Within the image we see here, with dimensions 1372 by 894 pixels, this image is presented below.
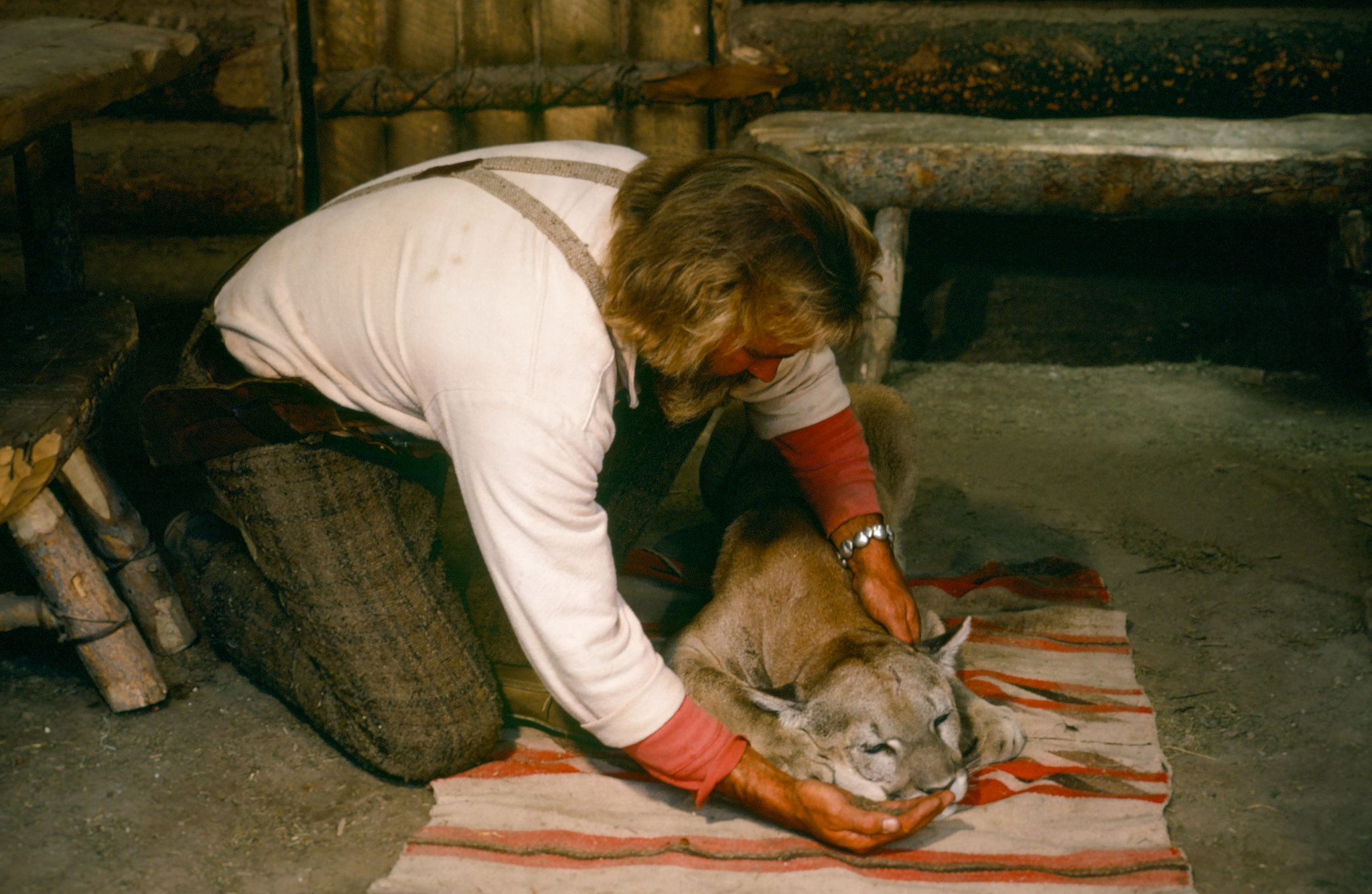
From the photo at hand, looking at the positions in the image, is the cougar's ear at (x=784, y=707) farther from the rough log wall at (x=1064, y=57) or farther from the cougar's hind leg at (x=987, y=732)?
the rough log wall at (x=1064, y=57)

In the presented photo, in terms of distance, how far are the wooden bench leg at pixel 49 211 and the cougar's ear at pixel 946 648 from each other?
3.08 m

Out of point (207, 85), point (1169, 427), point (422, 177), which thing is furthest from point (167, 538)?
point (1169, 427)

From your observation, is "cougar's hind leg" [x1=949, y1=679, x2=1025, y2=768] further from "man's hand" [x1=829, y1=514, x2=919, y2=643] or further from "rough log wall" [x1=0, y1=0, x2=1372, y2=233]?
"rough log wall" [x1=0, y1=0, x2=1372, y2=233]

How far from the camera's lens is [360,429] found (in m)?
2.76

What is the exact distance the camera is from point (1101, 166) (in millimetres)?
4879

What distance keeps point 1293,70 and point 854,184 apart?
7.20 feet

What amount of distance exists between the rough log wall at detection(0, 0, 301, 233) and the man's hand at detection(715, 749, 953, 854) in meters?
4.15

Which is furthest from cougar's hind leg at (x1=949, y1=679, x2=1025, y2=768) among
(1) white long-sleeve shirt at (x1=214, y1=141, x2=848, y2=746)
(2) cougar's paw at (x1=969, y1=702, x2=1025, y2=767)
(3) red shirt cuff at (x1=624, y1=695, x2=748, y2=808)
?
(1) white long-sleeve shirt at (x1=214, y1=141, x2=848, y2=746)

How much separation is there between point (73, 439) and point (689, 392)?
4.78 feet

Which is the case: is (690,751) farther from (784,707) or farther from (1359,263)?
(1359,263)

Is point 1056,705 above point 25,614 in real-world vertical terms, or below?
below

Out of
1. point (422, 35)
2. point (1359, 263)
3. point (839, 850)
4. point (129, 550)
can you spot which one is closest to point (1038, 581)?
point (839, 850)

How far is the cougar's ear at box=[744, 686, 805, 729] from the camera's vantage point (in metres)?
2.74

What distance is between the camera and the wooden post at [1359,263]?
491 centimetres
